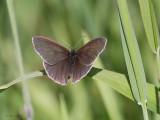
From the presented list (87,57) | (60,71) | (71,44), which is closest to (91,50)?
(87,57)

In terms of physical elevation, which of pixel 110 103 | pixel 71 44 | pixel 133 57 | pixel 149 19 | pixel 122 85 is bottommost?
pixel 110 103

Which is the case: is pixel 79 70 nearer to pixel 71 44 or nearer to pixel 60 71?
pixel 60 71

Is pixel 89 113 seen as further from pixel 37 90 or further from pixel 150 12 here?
pixel 150 12

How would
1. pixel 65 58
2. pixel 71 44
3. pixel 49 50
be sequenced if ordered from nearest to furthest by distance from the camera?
pixel 49 50 → pixel 65 58 → pixel 71 44

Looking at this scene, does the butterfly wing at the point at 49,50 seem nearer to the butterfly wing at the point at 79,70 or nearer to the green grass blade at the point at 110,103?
the butterfly wing at the point at 79,70

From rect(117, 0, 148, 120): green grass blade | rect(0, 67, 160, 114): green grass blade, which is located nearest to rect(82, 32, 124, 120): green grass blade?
rect(0, 67, 160, 114): green grass blade

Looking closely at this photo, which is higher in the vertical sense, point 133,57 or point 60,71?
point 133,57
